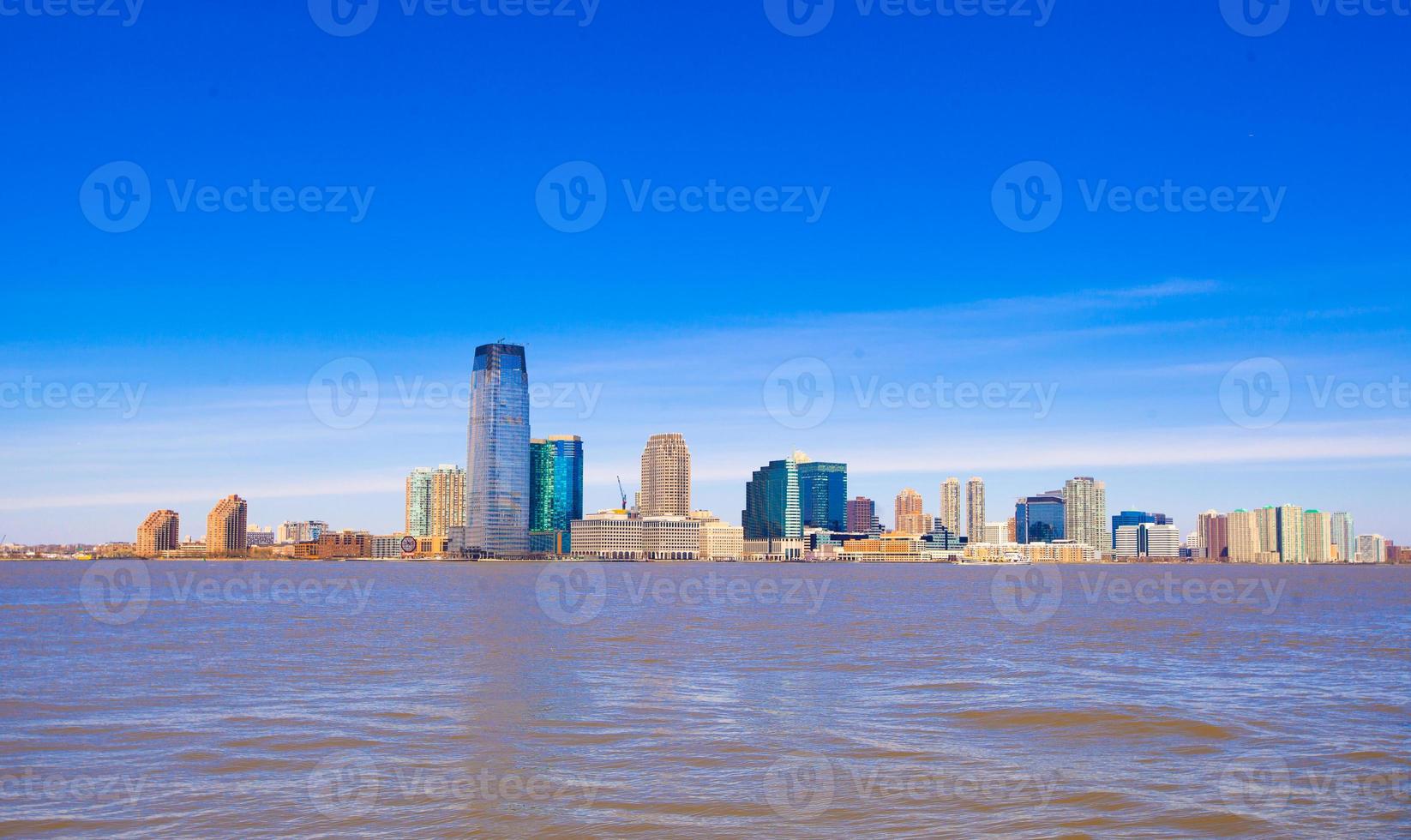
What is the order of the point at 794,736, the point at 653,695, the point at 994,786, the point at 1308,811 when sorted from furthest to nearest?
the point at 653,695
the point at 794,736
the point at 994,786
the point at 1308,811

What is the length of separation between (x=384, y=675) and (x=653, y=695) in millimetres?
9791

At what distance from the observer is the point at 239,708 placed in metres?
29.0

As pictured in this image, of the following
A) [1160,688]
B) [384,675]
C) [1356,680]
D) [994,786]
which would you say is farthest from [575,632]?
[994,786]

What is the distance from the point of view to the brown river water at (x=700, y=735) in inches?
731

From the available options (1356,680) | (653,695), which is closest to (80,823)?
(653,695)

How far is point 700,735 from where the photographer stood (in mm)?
25312

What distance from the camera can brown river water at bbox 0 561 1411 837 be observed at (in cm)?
1858

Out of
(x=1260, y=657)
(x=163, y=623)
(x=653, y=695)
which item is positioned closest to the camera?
(x=653, y=695)

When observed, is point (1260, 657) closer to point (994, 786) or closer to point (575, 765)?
point (994, 786)

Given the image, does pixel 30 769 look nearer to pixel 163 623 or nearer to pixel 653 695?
pixel 653 695

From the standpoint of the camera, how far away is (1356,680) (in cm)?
3681

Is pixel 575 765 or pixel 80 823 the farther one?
pixel 575 765

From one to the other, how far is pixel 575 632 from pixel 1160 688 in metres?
29.3

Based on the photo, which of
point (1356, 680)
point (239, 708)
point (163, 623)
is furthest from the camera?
point (163, 623)
